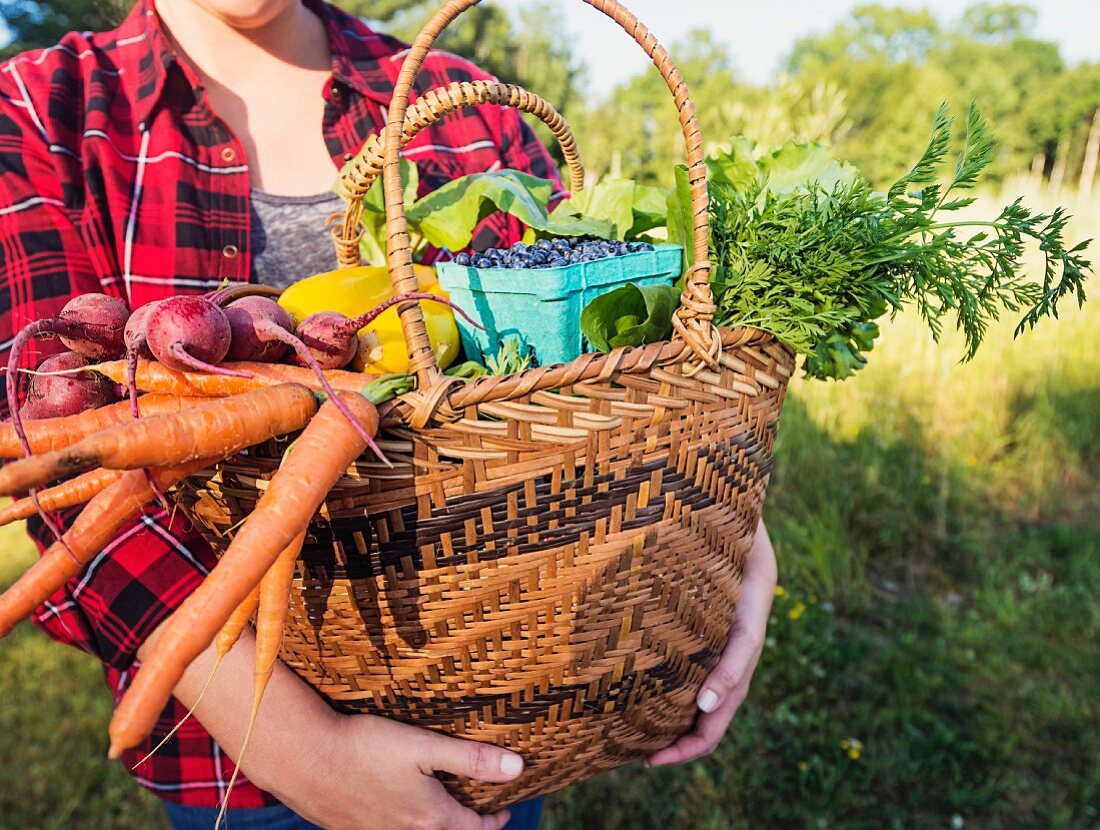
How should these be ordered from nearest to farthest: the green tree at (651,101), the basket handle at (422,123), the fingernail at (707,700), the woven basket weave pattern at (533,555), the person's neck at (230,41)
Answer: the woven basket weave pattern at (533,555) < the basket handle at (422,123) < the fingernail at (707,700) < the person's neck at (230,41) < the green tree at (651,101)

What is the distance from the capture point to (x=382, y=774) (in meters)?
1.00

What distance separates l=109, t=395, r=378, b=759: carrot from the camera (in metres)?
0.75

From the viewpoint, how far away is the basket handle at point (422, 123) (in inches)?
37.5

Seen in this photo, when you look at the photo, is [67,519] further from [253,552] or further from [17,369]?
[253,552]

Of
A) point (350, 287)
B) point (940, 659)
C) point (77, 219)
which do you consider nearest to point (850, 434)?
point (940, 659)

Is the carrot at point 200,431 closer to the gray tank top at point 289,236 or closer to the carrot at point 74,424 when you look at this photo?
the carrot at point 74,424

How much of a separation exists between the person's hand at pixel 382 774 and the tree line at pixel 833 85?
2.12 meters

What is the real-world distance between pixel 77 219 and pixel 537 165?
0.82m

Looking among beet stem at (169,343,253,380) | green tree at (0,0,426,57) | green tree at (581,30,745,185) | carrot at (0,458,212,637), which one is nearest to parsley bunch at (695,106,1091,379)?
beet stem at (169,343,253,380)

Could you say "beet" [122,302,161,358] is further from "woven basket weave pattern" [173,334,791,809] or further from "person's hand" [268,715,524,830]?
"person's hand" [268,715,524,830]

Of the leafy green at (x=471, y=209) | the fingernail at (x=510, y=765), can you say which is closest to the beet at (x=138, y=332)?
the leafy green at (x=471, y=209)

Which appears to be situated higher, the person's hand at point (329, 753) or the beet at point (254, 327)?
the beet at point (254, 327)

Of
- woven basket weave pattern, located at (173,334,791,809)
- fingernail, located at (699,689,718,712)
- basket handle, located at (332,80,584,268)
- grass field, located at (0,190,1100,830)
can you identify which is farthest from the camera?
grass field, located at (0,190,1100,830)

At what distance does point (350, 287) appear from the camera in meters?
1.10
